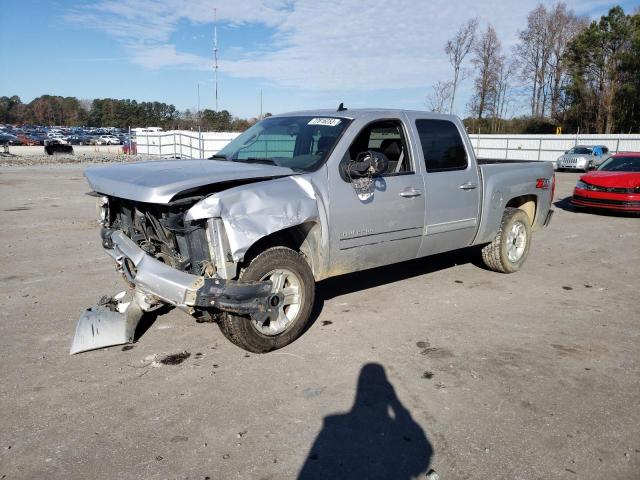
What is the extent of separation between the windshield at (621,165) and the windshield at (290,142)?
1062 cm

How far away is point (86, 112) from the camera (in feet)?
429

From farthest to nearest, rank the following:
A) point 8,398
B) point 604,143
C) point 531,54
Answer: point 531,54
point 604,143
point 8,398

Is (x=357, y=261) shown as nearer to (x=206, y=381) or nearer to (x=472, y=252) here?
(x=206, y=381)

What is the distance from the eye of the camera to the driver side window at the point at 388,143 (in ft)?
16.8

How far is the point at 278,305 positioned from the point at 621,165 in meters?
12.1

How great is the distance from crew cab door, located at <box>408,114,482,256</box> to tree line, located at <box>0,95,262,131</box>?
305ft

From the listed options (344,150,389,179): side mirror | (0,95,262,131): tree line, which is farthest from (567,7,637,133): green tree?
(0,95,262,131): tree line

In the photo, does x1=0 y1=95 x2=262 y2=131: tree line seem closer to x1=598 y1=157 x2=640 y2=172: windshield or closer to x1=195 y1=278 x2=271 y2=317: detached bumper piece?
x1=598 y1=157 x2=640 y2=172: windshield

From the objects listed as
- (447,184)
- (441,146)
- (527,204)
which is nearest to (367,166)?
(447,184)

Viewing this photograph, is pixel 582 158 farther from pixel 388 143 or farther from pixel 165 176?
pixel 165 176

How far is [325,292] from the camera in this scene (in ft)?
19.3

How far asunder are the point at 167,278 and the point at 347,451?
1738 millimetres

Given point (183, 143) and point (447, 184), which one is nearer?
point (447, 184)

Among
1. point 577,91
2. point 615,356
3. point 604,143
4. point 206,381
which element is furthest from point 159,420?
point 577,91
